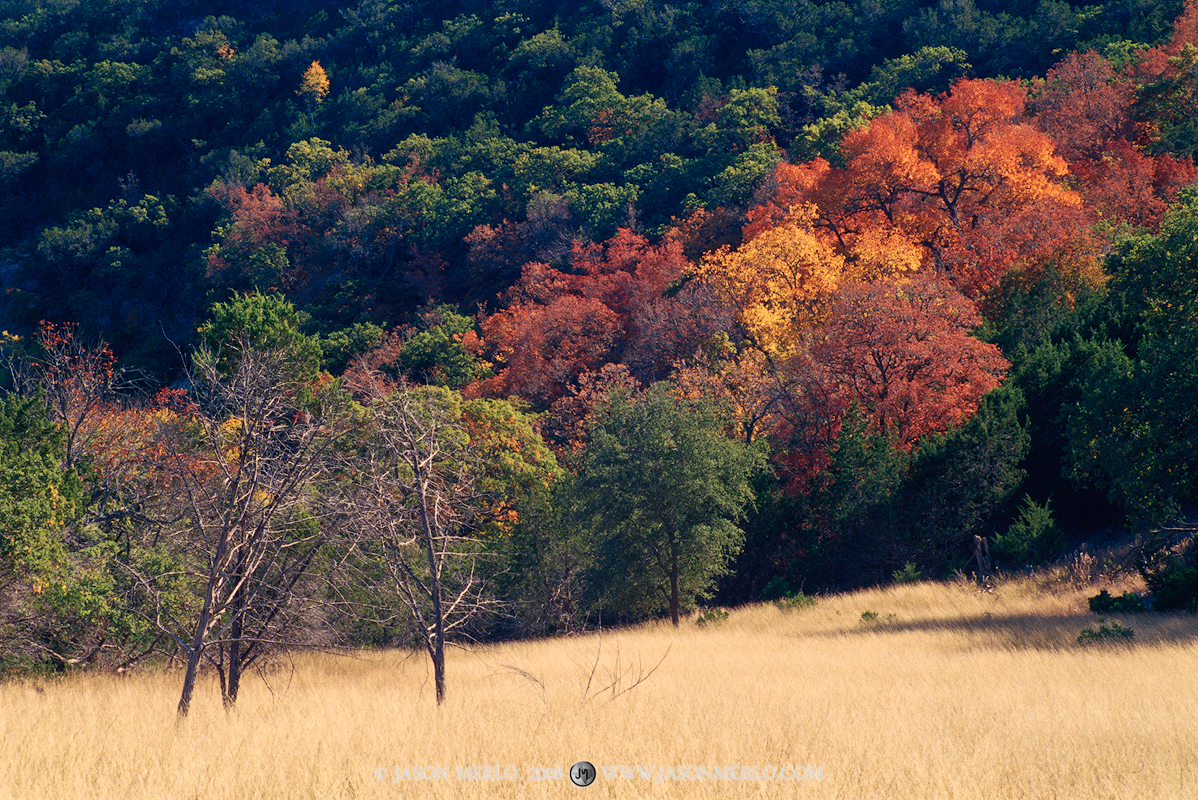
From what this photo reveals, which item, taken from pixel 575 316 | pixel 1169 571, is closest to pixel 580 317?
pixel 575 316

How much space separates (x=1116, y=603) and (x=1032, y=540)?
20.3ft

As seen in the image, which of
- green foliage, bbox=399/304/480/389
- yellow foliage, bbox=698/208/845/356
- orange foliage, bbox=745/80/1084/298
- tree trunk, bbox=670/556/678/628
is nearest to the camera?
tree trunk, bbox=670/556/678/628

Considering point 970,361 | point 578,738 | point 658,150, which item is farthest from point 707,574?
point 658,150

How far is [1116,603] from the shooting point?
18891 millimetres

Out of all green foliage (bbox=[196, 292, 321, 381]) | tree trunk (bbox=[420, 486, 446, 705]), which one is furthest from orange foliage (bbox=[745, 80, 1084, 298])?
tree trunk (bbox=[420, 486, 446, 705])

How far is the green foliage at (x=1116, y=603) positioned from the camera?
18484 millimetres

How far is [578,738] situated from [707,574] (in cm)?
1974

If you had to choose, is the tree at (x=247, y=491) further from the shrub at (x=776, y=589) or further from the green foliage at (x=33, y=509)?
the shrub at (x=776, y=589)

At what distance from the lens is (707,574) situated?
91.0 feet

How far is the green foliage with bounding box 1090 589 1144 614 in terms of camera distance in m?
18.5

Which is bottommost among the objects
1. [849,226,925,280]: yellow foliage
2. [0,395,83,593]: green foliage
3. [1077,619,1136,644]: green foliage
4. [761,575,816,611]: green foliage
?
[761,575,816,611]: green foliage

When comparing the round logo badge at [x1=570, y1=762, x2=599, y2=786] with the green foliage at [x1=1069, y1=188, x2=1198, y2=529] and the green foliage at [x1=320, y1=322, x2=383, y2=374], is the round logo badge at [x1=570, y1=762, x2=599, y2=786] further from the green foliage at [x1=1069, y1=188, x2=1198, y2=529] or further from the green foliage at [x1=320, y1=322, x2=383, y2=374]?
the green foliage at [x1=320, y1=322, x2=383, y2=374]

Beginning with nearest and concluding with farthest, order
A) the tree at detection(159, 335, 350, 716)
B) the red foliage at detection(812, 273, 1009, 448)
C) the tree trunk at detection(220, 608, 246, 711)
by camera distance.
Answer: the tree at detection(159, 335, 350, 716) → the tree trunk at detection(220, 608, 246, 711) → the red foliage at detection(812, 273, 1009, 448)

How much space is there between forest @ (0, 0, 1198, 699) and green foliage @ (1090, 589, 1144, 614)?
1.04m
